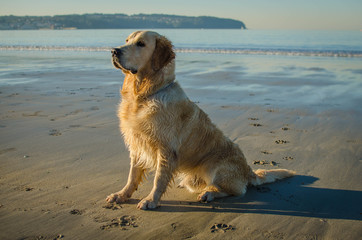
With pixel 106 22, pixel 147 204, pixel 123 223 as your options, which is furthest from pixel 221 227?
pixel 106 22

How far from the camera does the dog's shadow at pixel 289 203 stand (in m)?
3.70

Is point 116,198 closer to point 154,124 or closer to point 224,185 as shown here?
point 154,124

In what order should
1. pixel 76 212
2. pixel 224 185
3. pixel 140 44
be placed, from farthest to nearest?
pixel 224 185 → pixel 140 44 → pixel 76 212

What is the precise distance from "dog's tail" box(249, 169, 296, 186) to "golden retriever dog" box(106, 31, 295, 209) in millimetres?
49

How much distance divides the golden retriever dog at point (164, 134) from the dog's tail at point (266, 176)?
0.16 feet

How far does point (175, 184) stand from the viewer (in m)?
4.66

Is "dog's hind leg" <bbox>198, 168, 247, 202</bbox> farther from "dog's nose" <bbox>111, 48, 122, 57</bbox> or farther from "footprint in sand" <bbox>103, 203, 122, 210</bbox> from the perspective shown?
"dog's nose" <bbox>111, 48, 122, 57</bbox>

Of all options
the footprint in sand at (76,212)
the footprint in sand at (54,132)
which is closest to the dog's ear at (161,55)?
the footprint in sand at (76,212)

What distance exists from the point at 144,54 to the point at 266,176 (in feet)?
7.14

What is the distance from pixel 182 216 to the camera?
142 inches

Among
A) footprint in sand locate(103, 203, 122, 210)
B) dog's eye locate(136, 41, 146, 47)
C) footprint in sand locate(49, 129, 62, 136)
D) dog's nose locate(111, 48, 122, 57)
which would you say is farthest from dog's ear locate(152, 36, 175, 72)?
footprint in sand locate(49, 129, 62, 136)

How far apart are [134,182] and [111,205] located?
389mm

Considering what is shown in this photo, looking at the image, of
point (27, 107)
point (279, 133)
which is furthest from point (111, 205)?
point (27, 107)

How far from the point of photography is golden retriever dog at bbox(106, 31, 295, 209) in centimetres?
375
